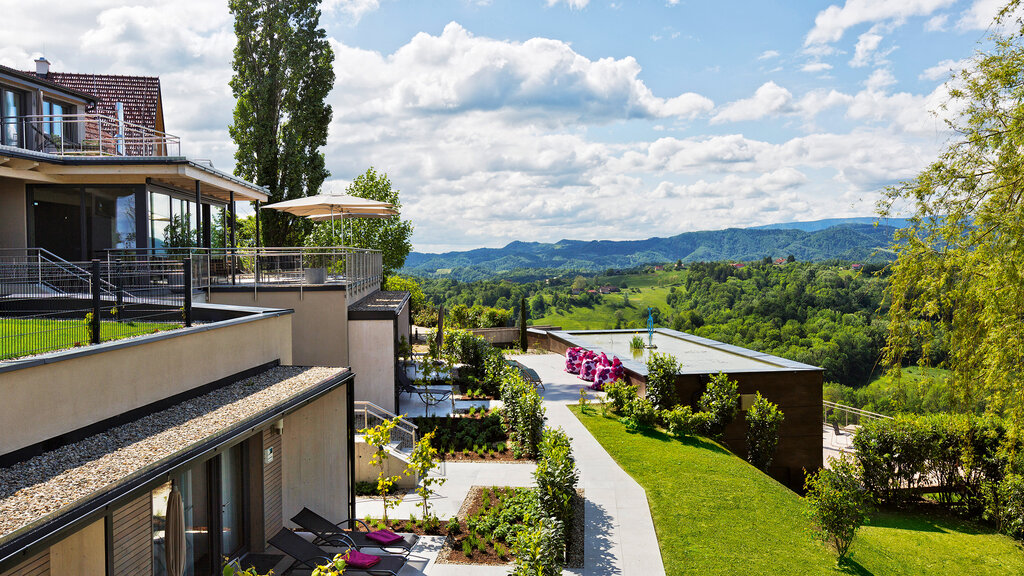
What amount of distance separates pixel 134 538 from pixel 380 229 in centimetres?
3007

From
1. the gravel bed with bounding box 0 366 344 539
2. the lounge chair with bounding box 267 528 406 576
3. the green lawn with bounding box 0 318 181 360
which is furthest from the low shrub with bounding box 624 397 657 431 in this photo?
the green lawn with bounding box 0 318 181 360

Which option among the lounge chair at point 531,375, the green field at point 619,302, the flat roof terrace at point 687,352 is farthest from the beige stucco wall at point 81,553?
the green field at point 619,302

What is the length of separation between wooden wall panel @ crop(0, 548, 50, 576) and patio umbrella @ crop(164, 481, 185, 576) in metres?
1.06

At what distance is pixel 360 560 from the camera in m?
7.77

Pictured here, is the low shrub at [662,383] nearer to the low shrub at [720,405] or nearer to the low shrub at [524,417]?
the low shrub at [720,405]

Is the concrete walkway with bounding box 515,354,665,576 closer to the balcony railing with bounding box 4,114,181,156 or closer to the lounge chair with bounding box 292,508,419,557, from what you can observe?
the lounge chair with bounding box 292,508,419,557

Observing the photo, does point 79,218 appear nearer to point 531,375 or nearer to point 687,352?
point 531,375

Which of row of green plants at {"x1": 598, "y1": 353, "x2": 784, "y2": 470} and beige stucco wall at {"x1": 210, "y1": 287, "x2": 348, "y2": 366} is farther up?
beige stucco wall at {"x1": 210, "y1": 287, "x2": 348, "y2": 366}

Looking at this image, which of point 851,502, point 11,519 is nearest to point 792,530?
point 851,502

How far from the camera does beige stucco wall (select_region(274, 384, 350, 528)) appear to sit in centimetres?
934

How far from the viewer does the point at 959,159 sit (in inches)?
307

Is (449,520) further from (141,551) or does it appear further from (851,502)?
(851,502)

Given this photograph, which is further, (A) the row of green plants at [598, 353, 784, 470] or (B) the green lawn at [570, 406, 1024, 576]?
(A) the row of green plants at [598, 353, 784, 470]

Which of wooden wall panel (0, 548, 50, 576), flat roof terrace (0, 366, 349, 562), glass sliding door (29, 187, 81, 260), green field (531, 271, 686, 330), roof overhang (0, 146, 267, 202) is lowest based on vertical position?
green field (531, 271, 686, 330)
